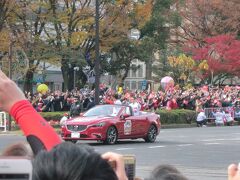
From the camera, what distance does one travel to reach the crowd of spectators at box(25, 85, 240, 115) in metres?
39.3

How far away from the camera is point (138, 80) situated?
318ft

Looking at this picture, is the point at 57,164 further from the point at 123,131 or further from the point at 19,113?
the point at 123,131

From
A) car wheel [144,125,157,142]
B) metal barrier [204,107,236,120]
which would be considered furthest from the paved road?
metal barrier [204,107,236,120]

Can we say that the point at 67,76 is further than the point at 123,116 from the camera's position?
Yes

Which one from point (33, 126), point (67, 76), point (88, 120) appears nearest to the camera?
point (33, 126)

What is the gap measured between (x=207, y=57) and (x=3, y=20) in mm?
26640

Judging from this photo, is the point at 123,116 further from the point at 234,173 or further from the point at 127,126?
the point at 234,173

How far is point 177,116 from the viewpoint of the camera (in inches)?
1566

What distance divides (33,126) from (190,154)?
1753 centimetres

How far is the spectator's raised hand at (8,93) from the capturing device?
10.2 ft

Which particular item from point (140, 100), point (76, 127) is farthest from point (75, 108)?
point (76, 127)

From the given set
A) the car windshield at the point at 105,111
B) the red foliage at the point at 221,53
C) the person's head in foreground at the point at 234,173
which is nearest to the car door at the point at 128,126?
the car windshield at the point at 105,111

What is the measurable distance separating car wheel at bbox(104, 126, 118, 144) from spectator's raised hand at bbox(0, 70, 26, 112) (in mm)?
20471

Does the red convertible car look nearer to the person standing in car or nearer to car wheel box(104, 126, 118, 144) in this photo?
car wheel box(104, 126, 118, 144)
